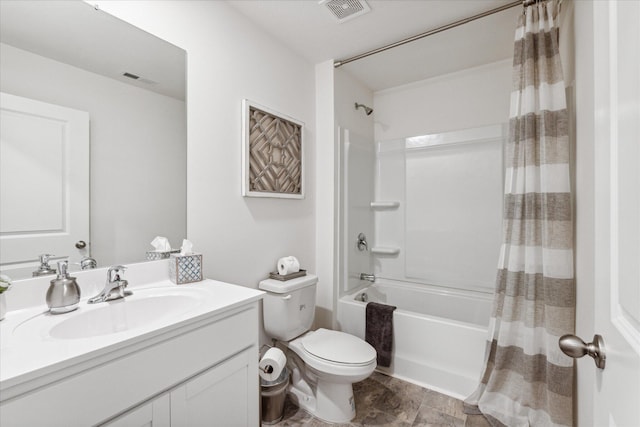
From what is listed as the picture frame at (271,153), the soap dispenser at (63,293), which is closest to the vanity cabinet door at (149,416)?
the soap dispenser at (63,293)

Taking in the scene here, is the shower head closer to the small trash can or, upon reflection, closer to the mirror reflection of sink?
the mirror reflection of sink

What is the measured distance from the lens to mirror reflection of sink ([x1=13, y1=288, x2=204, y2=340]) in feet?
2.99

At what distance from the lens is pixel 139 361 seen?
32.8 inches

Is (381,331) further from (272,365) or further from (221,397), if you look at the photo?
(221,397)

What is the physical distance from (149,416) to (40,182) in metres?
0.90

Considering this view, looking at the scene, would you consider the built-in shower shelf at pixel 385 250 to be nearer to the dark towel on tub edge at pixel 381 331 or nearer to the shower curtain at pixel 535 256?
the dark towel on tub edge at pixel 381 331

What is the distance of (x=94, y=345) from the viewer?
75 centimetres

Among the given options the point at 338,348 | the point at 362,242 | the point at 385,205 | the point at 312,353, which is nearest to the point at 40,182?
the point at 312,353

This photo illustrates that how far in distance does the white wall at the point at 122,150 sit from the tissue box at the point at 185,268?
12cm

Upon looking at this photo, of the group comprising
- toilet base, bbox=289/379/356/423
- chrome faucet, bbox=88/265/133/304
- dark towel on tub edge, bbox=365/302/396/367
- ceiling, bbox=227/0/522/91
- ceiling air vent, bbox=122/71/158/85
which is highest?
ceiling, bbox=227/0/522/91

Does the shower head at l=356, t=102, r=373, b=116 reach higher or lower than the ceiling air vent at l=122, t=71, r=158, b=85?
higher

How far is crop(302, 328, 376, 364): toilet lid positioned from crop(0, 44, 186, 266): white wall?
0.98 meters

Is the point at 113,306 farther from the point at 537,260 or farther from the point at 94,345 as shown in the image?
the point at 537,260

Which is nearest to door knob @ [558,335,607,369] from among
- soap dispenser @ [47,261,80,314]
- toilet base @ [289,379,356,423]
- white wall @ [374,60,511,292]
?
toilet base @ [289,379,356,423]
